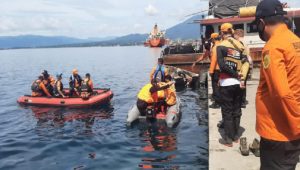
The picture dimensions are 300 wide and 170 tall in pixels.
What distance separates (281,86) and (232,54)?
13.1 ft

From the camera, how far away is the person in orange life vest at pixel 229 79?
669cm

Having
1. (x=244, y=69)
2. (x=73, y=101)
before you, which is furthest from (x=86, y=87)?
(x=244, y=69)

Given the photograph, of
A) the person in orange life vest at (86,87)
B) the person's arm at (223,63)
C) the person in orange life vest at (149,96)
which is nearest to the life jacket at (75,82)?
the person in orange life vest at (86,87)

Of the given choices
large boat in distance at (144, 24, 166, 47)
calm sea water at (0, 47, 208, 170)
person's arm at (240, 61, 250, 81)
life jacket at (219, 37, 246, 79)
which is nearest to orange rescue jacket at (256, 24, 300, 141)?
life jacket at (219, 37, 246, 79)

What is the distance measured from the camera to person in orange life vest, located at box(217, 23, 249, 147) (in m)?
6.69

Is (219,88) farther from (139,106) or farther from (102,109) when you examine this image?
(102,109)

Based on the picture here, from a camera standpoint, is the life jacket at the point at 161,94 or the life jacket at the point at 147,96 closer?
the life jacket at the point at 147,96

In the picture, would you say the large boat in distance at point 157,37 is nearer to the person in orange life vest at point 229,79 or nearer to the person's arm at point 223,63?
the person in orange life vest at point 229,79

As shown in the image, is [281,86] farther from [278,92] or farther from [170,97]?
[170,97]

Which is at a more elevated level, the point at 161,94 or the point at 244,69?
the point at 244,69

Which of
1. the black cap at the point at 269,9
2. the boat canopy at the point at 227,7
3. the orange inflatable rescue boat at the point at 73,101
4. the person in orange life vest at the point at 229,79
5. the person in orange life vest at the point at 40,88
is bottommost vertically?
the orange inflatable rescue boat at the point at 73,101

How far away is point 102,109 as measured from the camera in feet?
56.1

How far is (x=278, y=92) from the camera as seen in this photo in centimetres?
288

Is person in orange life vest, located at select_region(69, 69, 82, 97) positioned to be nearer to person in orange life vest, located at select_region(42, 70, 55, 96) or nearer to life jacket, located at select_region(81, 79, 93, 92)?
life jacket, located at select_region(81, 79, 93, 92)
